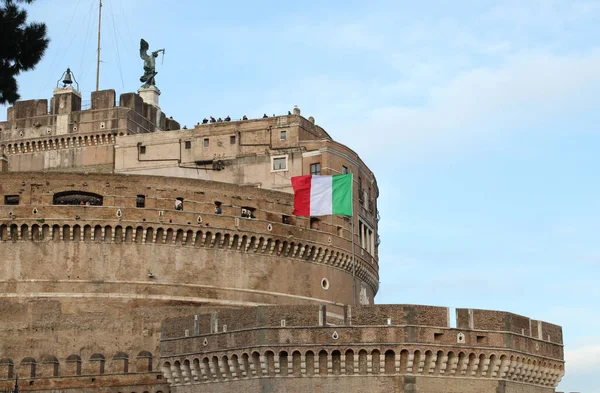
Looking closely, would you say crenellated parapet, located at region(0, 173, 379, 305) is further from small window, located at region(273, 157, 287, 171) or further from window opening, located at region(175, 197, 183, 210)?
small window, located at region(273, 157, 287, 171)

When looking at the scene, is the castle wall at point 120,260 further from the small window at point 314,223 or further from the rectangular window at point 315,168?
the rectangular window at point 315,168

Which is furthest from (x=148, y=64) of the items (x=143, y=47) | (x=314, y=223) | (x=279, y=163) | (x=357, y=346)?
(x=357, y=346)

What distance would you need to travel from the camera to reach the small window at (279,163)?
58.6 metres

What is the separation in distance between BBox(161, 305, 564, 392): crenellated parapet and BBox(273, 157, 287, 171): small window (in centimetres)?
2173

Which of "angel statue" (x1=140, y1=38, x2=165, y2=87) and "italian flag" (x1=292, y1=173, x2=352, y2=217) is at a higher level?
"angel statue" (x1=140, y1=38, x2=165, y2=87)

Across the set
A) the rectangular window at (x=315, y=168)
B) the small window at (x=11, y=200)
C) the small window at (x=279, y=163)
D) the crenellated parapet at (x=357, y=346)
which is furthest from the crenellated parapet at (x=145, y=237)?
the crenellated parapet at (x=357, y=346)

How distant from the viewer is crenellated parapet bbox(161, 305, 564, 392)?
35.7m

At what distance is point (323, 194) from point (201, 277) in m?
6.23

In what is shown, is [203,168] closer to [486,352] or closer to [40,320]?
[40,320]

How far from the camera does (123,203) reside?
51156 mm

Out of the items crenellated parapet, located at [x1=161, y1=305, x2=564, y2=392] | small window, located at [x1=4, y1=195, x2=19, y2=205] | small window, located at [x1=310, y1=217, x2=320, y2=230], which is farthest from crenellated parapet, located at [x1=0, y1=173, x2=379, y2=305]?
crenellated parapet, located at [x1=161, y1=305, x2=564, y2=392]

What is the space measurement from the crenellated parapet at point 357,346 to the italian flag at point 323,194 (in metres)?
14.5

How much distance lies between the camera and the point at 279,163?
58.8m

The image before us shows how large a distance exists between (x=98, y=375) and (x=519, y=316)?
52.5ft
